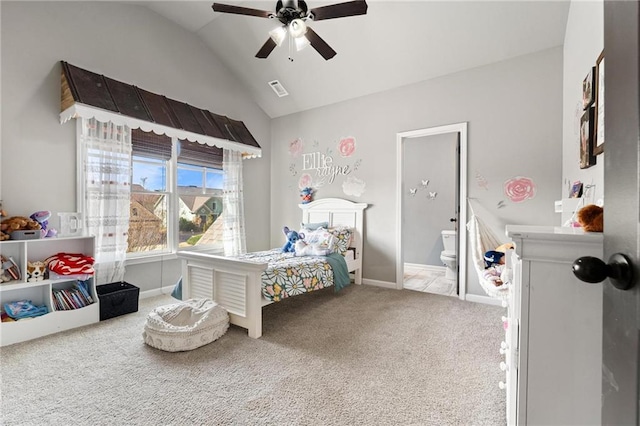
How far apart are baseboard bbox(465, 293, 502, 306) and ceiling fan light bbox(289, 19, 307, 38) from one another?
3204 millimetres

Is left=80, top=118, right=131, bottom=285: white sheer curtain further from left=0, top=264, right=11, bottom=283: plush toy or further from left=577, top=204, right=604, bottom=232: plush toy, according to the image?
left=577, top=204, right=604, bottom=232: plush toy

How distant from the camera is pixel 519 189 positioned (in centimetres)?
313

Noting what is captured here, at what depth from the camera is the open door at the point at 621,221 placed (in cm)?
44

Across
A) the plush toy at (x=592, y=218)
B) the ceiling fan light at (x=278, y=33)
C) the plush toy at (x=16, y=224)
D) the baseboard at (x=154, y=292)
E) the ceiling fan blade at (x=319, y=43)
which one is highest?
the ceiling fan light at (x=278, y=33)

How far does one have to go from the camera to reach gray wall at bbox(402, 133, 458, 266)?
16.7 feet

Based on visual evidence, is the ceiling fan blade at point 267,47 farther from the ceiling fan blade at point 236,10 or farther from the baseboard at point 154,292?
the baseboard at point 154,292

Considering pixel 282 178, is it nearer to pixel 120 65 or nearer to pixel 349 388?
pixel 120 65

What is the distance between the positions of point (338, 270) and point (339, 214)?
3.72 feet

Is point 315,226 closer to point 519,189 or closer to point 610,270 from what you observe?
point 519,189

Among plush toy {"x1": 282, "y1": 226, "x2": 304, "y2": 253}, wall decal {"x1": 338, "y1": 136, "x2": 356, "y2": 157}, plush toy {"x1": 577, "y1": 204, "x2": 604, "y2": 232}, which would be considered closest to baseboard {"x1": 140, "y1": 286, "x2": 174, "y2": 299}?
plush toy {"x1": 282, "y1": 226, "x2": 304, "y2": 253}

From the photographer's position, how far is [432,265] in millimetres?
5215

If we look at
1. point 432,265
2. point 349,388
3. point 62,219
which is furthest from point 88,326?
point 432,265

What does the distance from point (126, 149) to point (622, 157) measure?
3.91m

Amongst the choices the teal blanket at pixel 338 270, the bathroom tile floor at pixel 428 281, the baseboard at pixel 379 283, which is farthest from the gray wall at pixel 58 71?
the bathroom tile floor at pixel 428 281
